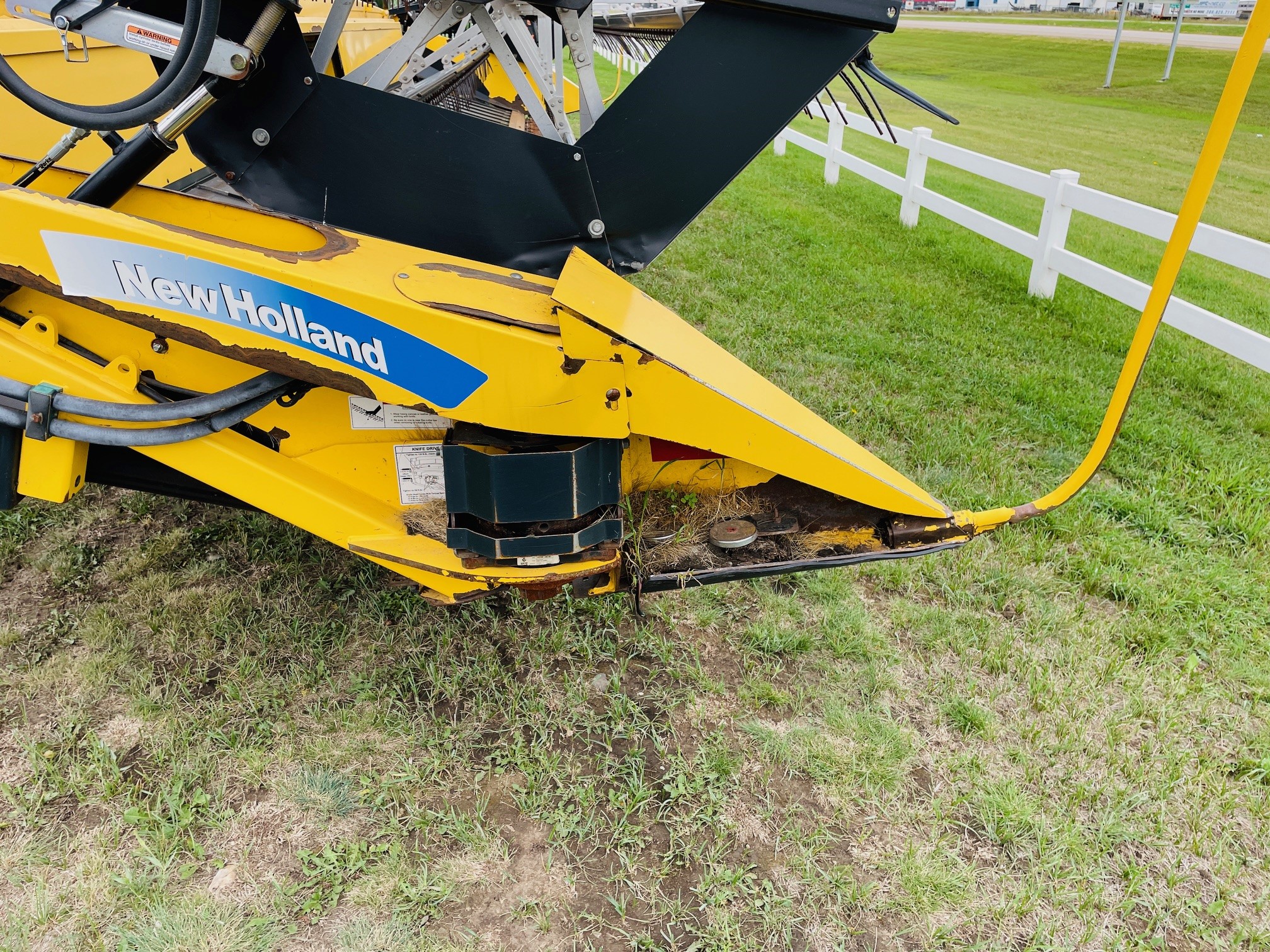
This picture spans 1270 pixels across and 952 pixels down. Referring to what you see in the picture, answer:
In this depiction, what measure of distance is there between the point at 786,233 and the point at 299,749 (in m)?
6.09

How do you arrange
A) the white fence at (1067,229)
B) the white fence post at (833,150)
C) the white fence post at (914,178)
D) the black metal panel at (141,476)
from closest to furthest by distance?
the black metal panel at (141,476) → the white fence at (1067,229) → the white fence post at (914,178) → the white fence post at (833,150)

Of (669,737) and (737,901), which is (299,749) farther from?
(737,901)

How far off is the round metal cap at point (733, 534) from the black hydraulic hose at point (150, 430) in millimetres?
1110

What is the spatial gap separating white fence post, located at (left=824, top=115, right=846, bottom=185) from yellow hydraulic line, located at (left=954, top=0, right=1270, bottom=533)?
7233 millimetres

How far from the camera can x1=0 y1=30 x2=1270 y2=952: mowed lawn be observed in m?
1.97

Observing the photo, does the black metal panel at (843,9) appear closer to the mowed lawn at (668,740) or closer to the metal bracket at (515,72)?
the mowed lawn at (668,740)

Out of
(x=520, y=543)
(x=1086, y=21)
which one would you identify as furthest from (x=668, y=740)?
(x=1086, y=21)

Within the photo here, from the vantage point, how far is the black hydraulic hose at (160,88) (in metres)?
1.63

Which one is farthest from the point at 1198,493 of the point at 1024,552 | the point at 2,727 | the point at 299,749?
the point at 2,727

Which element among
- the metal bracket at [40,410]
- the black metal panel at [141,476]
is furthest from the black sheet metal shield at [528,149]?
the black metal panel at [141,476]

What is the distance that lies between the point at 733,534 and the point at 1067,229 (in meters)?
4.58

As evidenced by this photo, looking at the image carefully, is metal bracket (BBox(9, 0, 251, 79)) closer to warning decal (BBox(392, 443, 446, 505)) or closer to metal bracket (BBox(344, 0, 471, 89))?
metal bracket (BBox(344, 0, 471, 89))

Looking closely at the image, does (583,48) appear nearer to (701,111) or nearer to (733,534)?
(701,111)

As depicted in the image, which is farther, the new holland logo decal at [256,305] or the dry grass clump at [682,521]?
the dry grass clump at [682,521]
